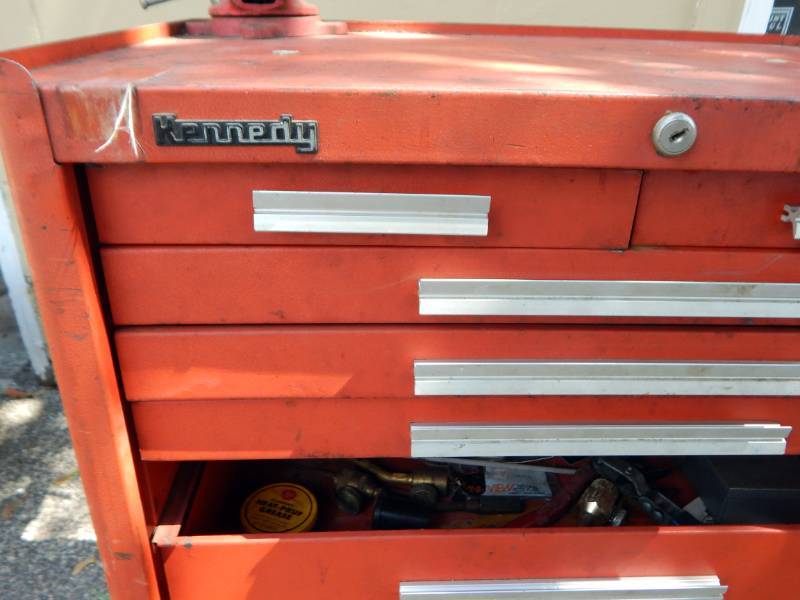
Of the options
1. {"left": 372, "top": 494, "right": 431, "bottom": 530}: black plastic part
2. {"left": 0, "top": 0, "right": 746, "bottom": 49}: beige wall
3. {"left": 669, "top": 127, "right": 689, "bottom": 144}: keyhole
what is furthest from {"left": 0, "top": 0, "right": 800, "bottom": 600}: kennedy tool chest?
{"left": 0, "top": 0, "right": 746, "bottom": 49}: beige wall

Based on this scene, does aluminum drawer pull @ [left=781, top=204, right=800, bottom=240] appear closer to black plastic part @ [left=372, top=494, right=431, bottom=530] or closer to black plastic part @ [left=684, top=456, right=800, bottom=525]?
black plastic part @ [left=684, top=456, right=800, bottom=525]

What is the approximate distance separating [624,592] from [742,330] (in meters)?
0.45

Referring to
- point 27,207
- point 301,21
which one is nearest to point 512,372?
point 27,207

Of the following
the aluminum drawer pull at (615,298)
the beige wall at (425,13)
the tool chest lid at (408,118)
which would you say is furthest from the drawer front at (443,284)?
the beige wall at (425,13)

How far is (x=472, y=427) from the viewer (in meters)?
0.81

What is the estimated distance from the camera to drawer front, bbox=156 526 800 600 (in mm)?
879

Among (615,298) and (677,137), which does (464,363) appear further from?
(677,137)

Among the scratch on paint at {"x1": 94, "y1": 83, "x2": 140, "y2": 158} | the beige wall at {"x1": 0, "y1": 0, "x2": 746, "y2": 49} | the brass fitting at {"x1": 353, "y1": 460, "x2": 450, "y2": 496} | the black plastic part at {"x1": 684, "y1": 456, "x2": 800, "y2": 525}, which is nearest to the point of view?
the scratch on paint at {"x1": 94, "y1": 83, "x2": 140, "y2": 158}

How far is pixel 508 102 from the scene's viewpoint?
604mm

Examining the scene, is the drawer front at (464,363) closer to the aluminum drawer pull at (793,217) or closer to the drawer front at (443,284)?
the drawer front at (443,284)

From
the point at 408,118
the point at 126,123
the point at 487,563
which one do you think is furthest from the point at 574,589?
the point at 126,123

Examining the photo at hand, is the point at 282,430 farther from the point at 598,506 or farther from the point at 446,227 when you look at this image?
the point at 598,506

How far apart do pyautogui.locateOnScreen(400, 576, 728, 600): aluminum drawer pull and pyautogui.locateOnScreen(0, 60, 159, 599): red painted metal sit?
1.37 ft

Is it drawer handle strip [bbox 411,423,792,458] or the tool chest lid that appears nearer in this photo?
the tool chest lid
